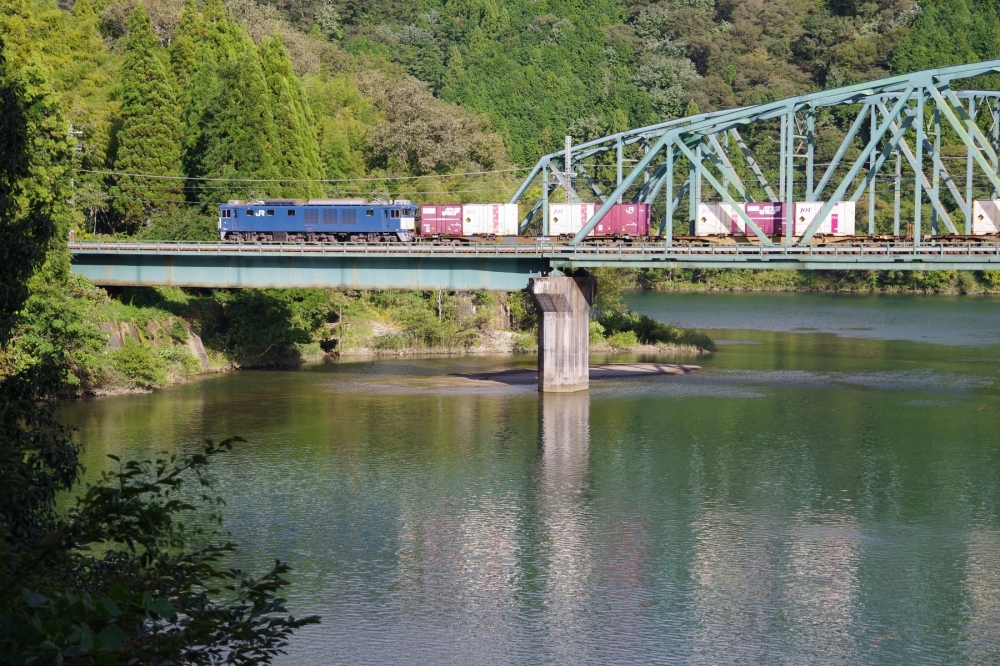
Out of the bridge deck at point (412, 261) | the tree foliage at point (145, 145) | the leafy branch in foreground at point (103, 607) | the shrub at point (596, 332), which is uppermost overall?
the tree foliage at point (145, 145)

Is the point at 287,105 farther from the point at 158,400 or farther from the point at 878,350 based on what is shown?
the point at 878,350

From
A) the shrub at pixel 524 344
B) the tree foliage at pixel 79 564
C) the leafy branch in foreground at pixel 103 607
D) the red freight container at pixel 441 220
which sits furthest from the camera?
the shrub at pixel 524 344

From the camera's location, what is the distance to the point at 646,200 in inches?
3553

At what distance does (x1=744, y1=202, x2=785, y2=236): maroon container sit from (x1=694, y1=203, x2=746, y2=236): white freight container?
0.93 meters

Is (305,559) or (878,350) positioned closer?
(305,559)

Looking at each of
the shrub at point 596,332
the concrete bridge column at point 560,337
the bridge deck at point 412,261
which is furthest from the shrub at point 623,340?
the concrete bridge column at point 560,337

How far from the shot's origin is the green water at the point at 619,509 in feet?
119

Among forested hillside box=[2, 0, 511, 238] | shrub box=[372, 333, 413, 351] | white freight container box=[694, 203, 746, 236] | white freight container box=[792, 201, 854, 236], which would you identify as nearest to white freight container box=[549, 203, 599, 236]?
white freight container box=[694, 203, 746, 236]

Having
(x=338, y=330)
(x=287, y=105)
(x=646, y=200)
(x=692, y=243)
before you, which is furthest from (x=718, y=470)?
(x=287, y=105)

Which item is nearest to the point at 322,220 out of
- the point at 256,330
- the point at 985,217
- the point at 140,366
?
the point at 256,330

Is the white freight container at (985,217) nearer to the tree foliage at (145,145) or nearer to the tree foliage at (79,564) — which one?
the tree foliage at (79,564)

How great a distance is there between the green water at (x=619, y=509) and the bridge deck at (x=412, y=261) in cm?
664

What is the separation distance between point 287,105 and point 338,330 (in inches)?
734

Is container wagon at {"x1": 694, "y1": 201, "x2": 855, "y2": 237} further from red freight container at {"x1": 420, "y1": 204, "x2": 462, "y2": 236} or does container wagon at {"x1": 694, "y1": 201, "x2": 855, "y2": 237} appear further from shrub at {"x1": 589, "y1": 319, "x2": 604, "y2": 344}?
shrub at {"x1": 589, "y1": 319, "x2": 604, "y2": 344}
